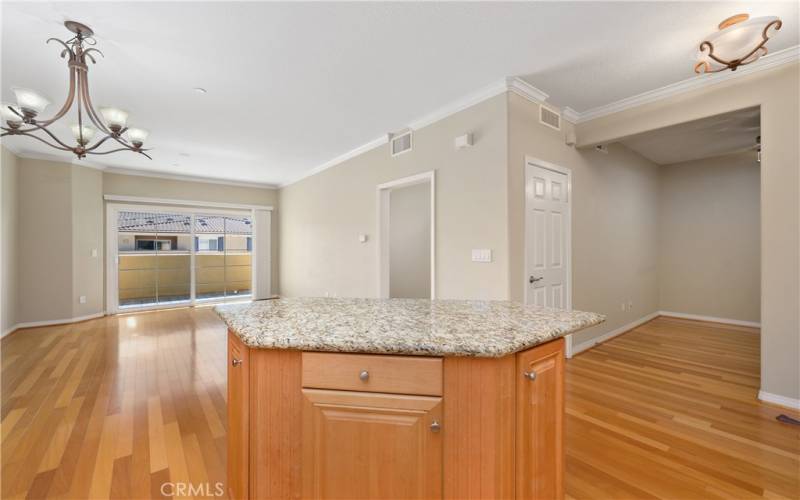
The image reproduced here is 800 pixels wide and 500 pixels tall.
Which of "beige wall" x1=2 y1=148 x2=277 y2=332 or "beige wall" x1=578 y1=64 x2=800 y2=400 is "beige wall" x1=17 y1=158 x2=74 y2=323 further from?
"beige wall" x1=578 y1=64 x2=800 y2=400

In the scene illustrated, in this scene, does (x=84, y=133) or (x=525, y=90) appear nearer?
(x=84, y=133)

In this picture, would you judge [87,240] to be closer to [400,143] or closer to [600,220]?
[400,143]

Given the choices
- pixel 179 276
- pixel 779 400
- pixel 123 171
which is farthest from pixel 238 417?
pixel 123 171

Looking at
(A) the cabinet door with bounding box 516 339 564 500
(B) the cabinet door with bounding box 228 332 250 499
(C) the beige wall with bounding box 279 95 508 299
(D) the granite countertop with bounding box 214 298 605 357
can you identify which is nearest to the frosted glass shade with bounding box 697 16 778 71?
(C) the beige wall with bounding box 279 95 508 299

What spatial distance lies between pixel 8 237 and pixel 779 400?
8.47 meters

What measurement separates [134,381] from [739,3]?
525 cm

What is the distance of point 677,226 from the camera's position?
18.1 feet

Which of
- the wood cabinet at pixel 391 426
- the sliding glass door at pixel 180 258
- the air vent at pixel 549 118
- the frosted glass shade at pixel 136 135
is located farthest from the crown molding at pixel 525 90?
the sliding glass door at pixel 180 258

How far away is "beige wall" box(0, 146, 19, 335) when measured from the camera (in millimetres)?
4148

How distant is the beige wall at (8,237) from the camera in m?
4.15

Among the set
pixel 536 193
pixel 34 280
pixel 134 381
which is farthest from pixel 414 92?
pixel 34 280

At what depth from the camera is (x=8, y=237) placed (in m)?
4.30

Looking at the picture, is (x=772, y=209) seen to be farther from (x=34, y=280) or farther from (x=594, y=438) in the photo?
(x=34, y=280)

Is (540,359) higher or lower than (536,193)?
lower
